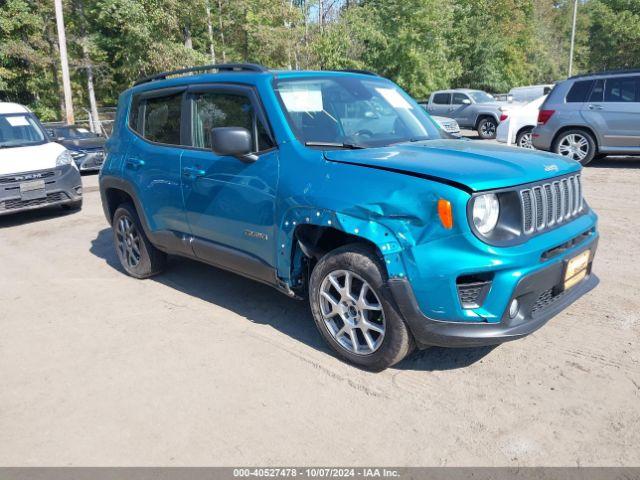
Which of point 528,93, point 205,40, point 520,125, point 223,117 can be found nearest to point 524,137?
point 520,125

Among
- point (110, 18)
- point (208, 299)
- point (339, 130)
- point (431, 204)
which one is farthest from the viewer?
point (110, 18)

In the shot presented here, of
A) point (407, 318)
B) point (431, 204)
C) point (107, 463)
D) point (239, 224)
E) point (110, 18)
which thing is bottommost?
point (107, 463)

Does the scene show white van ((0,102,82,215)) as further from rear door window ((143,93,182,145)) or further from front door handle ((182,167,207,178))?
front door handle ((182,167,207,178))

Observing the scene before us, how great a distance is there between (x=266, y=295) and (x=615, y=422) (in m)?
2.93

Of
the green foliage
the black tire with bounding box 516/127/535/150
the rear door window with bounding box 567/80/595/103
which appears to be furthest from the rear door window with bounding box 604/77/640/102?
the green foliage

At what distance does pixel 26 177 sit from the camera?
8195 millimetres

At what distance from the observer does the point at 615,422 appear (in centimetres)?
287

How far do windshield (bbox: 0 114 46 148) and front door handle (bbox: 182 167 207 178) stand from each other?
5743mm

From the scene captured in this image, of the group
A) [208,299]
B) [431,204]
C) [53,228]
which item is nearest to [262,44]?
[53,228]

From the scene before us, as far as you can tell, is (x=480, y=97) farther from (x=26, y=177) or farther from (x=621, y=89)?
(x=26, y=177)

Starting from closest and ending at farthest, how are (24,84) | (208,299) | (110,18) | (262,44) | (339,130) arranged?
(339,130) < (208,299) < (110,18) < (262,44) < (24,84)

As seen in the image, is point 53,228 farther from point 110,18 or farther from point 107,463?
point 110,18

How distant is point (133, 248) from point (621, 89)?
9205 mm

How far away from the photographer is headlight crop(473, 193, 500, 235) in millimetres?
2982
